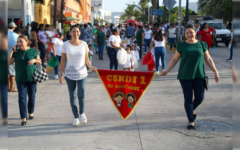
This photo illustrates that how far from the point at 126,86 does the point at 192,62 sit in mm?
1275

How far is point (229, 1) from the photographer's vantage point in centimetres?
4106

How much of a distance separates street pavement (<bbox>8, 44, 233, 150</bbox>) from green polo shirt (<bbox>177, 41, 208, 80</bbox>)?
3.15 ft

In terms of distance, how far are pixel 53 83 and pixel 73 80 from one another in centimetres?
494

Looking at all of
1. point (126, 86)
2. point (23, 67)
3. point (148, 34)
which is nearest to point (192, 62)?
point (126, 86)

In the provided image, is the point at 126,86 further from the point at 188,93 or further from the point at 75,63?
the point at 188,93

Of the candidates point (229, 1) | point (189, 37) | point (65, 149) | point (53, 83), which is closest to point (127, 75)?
point (189, 37)

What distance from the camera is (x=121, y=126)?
5.50 metres

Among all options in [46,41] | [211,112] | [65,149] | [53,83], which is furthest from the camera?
[46,41]

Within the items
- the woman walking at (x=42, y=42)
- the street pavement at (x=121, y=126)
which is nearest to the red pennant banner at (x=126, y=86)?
the street pavement at (x=121, y=126)

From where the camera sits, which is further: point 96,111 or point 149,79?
point 96,111

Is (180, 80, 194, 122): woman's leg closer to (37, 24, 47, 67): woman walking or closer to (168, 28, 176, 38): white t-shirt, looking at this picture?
(37, 24, 47, 67): woman walking

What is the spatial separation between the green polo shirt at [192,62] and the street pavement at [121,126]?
96 cm

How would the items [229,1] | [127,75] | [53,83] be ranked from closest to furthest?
[127,75] < [53,83] < [229,1]

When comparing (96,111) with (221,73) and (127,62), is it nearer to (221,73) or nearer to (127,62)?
(127,62)
